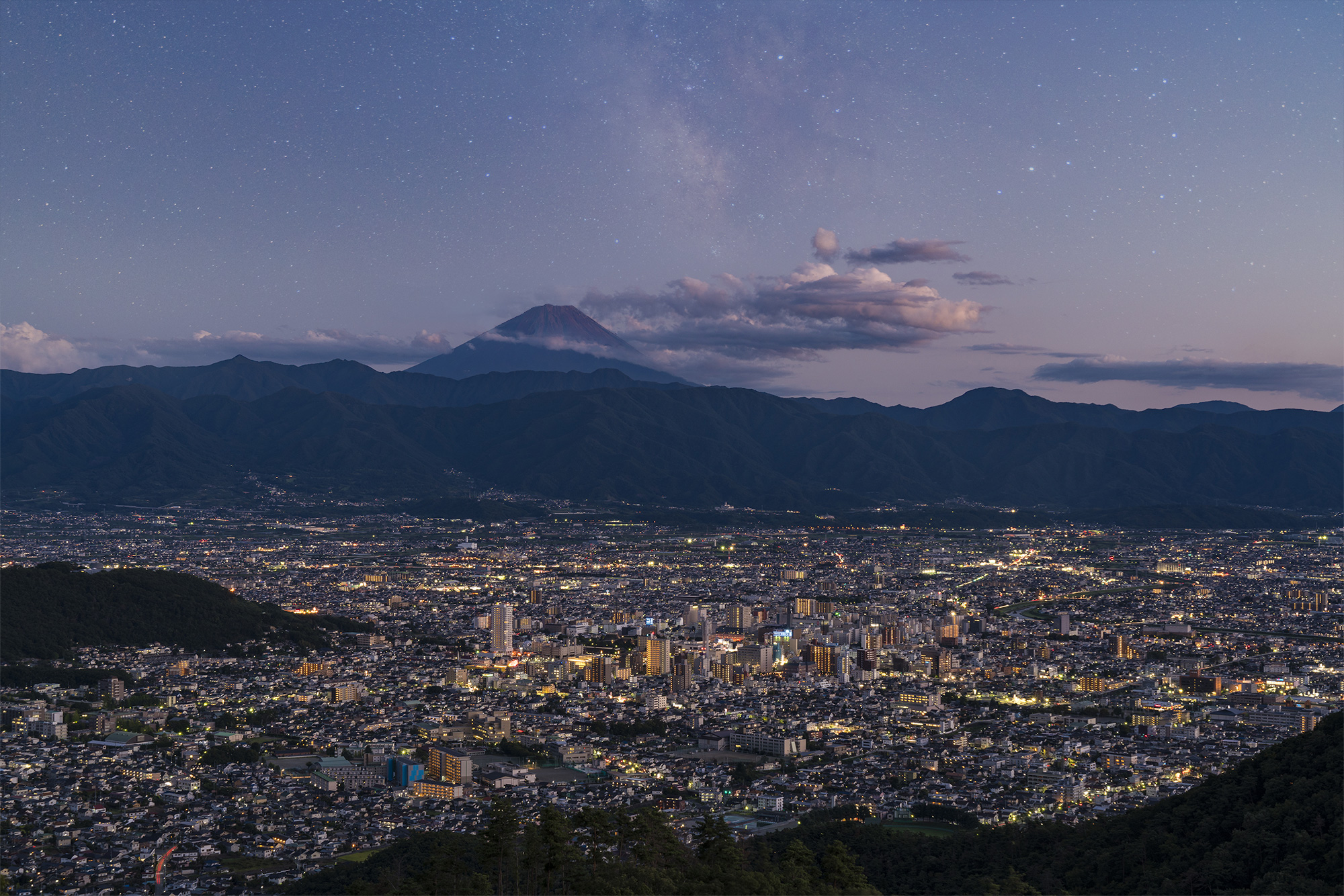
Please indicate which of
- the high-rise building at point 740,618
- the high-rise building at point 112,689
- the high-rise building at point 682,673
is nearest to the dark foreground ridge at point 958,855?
the high-rise building at point 112,689

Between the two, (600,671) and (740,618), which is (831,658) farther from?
(740,618)

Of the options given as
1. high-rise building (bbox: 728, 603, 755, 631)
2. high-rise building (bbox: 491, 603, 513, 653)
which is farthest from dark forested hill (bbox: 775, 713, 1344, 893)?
high-rise building (bbox: 728, 603, 755, 631)

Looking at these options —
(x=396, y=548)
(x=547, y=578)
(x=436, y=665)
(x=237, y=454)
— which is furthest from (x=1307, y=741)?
(x=237, y=454)

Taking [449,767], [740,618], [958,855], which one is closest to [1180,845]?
[958,855]

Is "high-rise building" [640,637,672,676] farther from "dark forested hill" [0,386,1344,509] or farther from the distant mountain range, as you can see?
"dark forested hill" [0,386,1344,509]

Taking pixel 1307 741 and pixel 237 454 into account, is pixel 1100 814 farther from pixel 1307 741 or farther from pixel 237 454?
pixel 237 454

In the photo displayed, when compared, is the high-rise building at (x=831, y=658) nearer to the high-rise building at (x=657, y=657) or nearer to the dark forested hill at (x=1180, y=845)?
the high-rise building at (x=657, y=657)
